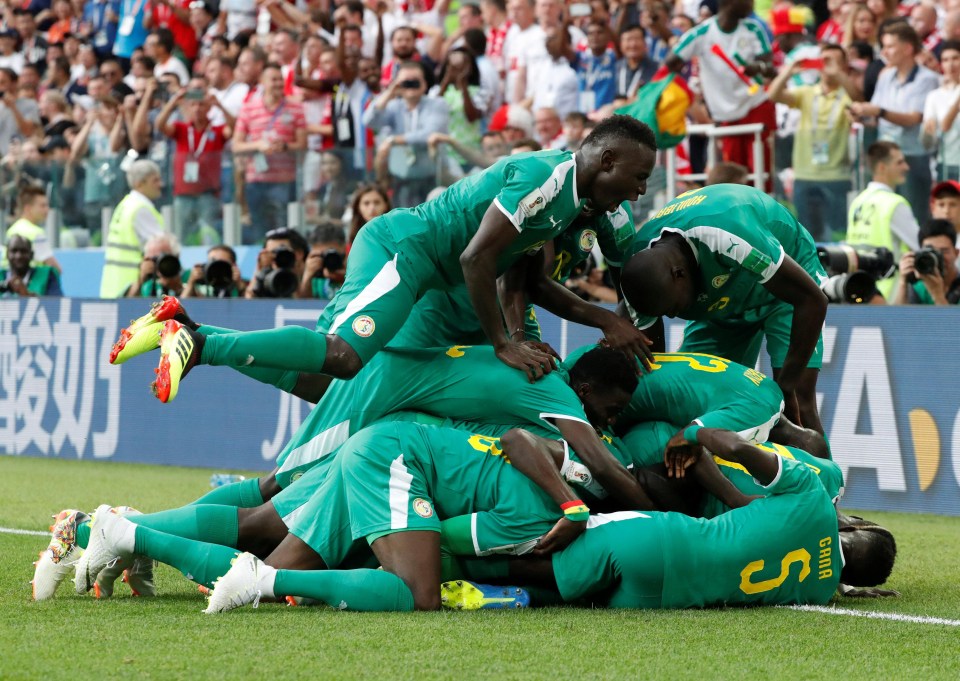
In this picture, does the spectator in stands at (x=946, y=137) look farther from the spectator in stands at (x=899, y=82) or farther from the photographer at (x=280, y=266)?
the photographer at (x=280, y=266)

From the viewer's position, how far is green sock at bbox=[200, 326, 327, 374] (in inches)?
226

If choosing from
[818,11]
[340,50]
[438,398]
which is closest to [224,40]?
[340,50]

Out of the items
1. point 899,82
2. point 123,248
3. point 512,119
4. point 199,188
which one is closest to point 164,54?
point 123,248

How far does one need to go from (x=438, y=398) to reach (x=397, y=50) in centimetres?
874

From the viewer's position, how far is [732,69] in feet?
37.6

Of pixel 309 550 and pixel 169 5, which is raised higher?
pixel 169 5

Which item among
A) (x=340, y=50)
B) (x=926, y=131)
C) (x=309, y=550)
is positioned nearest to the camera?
(x=309, y=550)

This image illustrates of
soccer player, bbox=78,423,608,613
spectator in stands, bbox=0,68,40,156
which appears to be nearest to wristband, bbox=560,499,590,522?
soccer player, bbox=78,423,608,613

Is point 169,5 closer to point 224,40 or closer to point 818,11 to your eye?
point 224,40

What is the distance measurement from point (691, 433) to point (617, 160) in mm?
1193

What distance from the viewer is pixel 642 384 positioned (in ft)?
20.5

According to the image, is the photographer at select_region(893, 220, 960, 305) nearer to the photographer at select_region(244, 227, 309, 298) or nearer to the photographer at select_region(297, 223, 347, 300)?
the photographer at select_region(297, 223, 347, 300)

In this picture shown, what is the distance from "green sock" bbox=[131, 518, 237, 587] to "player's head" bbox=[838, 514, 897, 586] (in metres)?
2.42

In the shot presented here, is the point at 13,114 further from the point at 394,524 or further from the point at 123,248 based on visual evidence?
the point at 394,524
